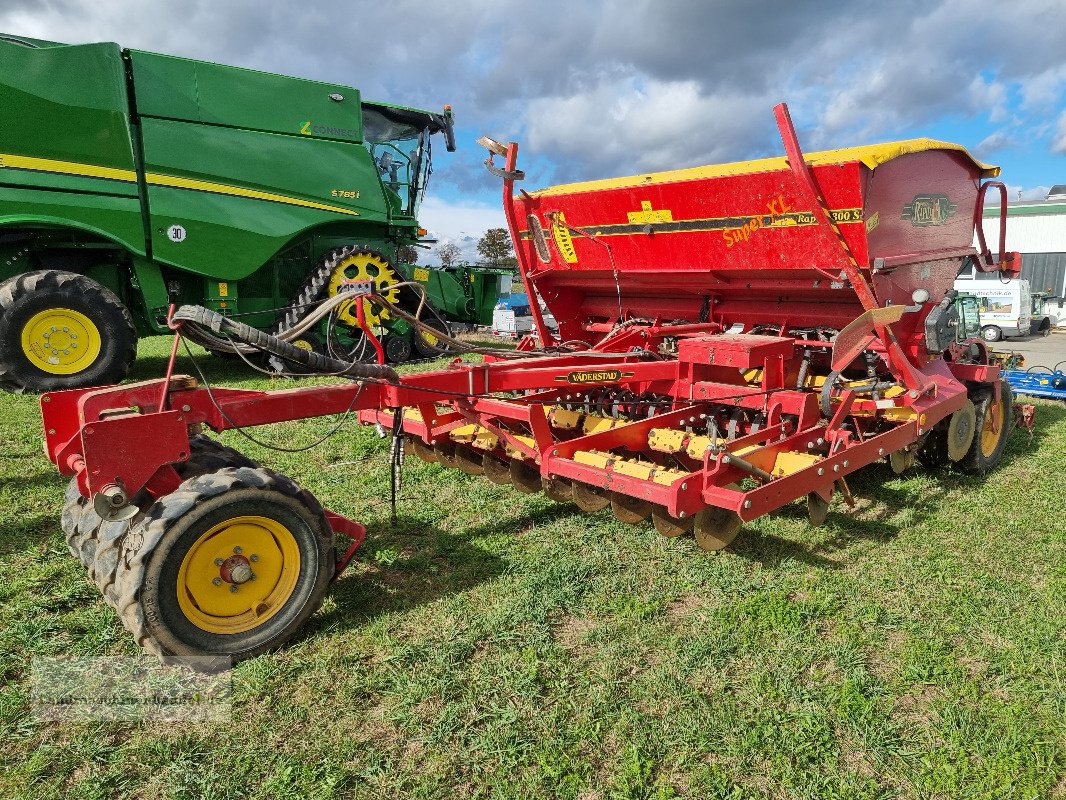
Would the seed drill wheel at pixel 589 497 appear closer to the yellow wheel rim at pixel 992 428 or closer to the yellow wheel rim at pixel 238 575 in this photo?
the yellow wheel rim at pixel 238 575

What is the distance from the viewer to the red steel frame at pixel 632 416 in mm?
2910

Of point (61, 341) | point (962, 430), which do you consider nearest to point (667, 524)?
point (962, 430)

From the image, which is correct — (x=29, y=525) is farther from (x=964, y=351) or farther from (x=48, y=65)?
(x=964, y=351)

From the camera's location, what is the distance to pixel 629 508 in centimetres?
380

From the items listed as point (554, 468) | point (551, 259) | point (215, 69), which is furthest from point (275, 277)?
point (554, 468)

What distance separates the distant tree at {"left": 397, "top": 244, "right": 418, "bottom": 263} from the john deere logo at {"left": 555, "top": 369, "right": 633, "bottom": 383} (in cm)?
748

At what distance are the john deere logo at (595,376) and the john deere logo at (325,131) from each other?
6.91 meters

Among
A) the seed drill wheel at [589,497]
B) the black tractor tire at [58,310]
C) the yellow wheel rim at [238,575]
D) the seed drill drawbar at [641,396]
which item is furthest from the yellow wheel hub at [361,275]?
the yellow wheel rim at [238,575]

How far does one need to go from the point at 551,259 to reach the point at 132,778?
16.0 feet

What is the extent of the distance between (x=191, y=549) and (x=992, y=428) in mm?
5587

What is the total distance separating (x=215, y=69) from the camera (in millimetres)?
8578

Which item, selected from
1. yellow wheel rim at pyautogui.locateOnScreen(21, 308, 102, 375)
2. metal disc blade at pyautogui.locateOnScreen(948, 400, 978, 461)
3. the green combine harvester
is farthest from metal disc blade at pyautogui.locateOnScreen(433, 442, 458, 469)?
yellow wheel rim at pyautogui.locateOnScreen(21, 308, 102, 375)

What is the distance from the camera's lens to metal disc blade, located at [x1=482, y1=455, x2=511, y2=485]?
452 centimetres

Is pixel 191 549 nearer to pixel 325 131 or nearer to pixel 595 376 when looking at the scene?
pixel 595 376
